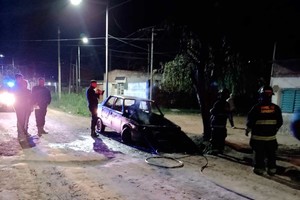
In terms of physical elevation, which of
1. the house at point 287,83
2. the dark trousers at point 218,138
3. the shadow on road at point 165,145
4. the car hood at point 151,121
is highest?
the house at point 287,83

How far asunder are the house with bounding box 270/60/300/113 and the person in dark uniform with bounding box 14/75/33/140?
1040 cm

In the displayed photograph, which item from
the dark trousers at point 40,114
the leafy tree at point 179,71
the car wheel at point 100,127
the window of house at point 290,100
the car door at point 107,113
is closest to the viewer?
the dark trousers at point 40,114

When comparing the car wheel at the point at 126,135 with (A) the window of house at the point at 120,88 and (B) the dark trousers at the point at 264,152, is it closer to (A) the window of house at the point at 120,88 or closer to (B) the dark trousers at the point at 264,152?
(B) the dark trousers at the point at 264,152

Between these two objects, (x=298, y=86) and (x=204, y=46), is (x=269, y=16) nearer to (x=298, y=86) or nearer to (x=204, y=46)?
(x=204, y=46)

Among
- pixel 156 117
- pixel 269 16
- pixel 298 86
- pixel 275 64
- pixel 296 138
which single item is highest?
pixel 269 16

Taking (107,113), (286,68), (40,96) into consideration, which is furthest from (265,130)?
(286,68)

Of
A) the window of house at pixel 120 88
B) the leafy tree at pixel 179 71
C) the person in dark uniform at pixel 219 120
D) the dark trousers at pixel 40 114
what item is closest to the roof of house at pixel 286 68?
the leafy tree at pixel 179 71

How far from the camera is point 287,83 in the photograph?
13.6 meters

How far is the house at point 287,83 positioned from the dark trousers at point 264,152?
710 cm

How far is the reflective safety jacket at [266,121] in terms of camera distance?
277 inches

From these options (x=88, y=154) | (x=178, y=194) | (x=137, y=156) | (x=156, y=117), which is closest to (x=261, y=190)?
(x=178, y=194)

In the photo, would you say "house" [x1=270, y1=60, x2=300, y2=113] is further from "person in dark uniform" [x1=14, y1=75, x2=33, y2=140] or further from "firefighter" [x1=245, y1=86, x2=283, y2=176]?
"person in dark uniform" [x1=14, y1=75, x2=33, y2=140]

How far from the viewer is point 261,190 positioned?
5.87 metres

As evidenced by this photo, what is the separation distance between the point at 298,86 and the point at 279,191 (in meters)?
8.55
